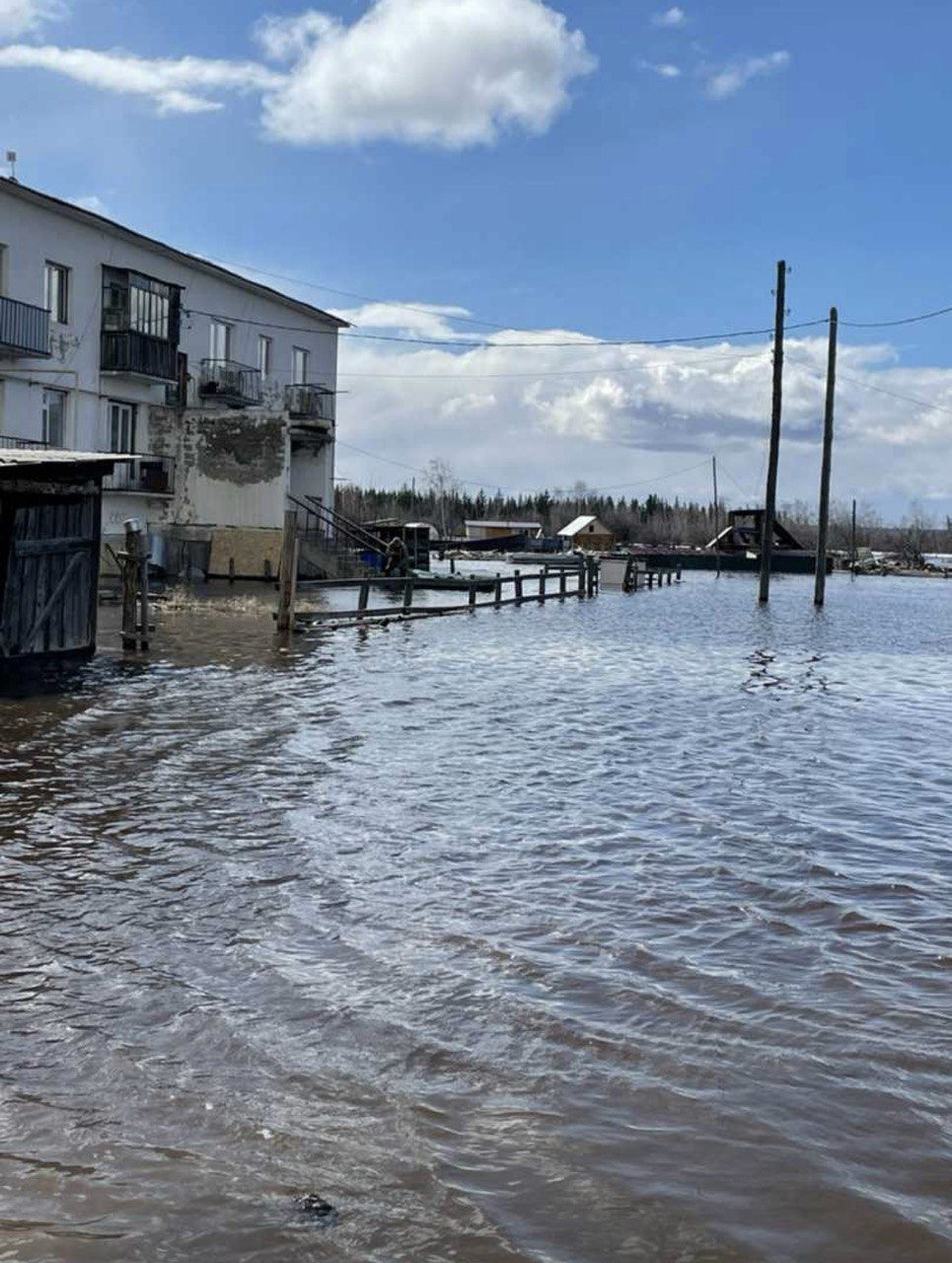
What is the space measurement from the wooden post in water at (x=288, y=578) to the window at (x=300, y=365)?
24.4 m

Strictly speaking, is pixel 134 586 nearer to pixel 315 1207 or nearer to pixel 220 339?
pixel 315 1207

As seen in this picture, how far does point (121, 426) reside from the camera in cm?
3716

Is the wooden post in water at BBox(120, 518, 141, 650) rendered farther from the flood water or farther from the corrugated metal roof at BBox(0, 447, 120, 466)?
the flood water

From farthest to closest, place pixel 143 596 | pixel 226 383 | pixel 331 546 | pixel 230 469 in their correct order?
pixel 331 546
pixel 226 383
pixel 230 469
pixel 143 596

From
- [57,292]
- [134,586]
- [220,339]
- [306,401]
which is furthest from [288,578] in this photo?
[306,401]

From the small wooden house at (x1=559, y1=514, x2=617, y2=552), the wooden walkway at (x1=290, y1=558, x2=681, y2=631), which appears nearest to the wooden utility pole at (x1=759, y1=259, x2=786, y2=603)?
the wooden walkway at (x1=290, y1=558, x2=681, y2=631)

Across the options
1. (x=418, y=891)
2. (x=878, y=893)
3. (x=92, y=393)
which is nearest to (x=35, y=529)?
(x=418, y=891)

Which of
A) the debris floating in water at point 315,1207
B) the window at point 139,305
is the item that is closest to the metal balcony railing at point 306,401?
the window at point 139,305

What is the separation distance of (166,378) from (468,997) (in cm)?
3373

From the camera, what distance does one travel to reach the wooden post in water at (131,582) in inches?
742

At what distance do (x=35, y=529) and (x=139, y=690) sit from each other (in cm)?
274

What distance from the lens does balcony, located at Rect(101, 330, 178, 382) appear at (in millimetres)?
34875

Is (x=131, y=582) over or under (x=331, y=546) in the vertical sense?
under

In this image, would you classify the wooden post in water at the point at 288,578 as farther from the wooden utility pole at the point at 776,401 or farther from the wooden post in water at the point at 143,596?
the wooden utility pole at the point at 776,401
